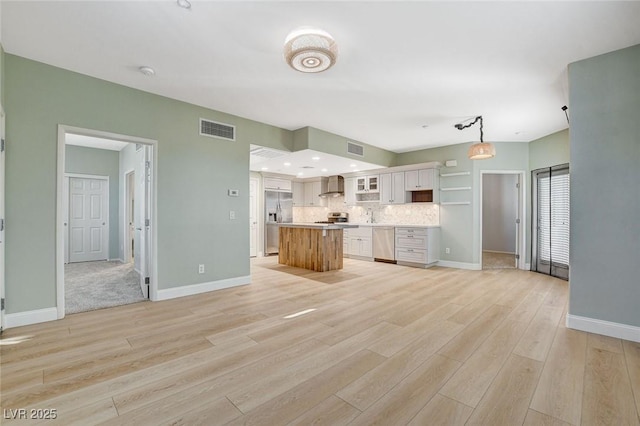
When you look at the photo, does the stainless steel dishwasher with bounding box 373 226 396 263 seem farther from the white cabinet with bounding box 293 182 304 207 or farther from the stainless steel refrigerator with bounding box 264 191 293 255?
the white cabinet with bounding box 293 182 304 207

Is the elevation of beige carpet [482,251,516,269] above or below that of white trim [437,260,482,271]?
below

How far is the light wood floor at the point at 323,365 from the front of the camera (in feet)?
5.59

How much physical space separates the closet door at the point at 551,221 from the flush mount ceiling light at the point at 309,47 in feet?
16.7

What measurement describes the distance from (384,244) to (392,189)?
1393mm

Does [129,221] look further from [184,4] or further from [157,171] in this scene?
[184,4]

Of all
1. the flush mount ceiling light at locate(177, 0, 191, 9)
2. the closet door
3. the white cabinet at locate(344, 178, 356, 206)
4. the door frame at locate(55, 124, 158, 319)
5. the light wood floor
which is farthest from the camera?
the white cabinet at locate(344, 178, 356, 206)

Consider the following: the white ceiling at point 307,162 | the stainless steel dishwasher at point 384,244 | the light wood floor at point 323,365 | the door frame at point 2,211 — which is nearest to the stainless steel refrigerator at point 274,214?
the white ceiling at point 307,162

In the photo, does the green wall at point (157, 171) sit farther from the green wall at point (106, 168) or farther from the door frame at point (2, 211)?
the green wall at point (106, 168)

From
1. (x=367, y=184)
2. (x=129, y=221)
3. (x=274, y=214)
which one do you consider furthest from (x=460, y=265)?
(x=129, y=221)

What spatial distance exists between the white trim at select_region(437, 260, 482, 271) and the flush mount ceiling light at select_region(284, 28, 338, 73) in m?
5.44

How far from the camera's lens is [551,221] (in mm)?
5594

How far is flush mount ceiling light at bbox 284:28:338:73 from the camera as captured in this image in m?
2.45

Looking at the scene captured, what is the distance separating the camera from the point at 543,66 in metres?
3.12

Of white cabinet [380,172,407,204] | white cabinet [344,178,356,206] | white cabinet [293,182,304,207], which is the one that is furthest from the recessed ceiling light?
white cabinet [293,182,304,207]
